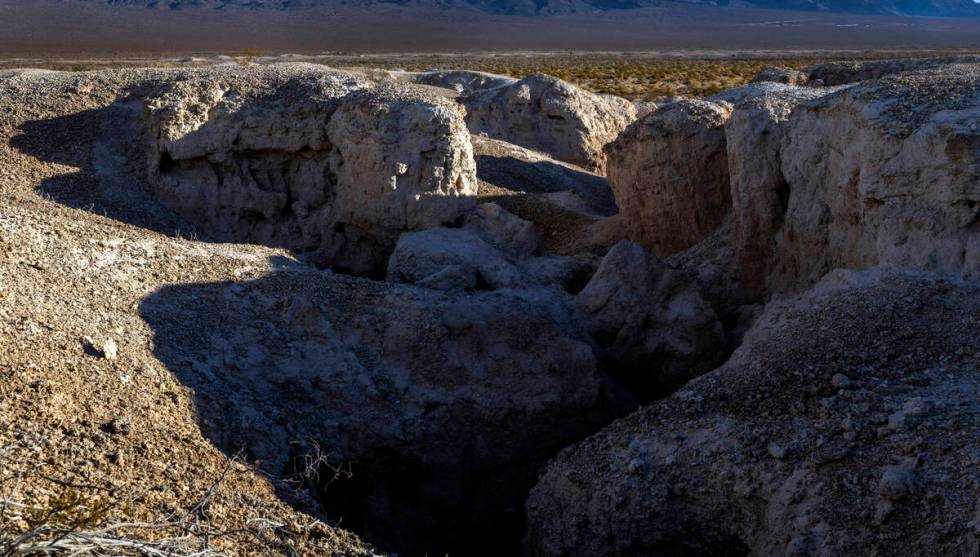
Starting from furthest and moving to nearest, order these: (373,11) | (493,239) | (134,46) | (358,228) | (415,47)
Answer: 1. (373,11)
2. (415,47)
3. (134,46)
4. (358,228)
5. (493,239)

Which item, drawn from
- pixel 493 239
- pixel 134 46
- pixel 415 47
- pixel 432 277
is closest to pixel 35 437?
pixel 432 277

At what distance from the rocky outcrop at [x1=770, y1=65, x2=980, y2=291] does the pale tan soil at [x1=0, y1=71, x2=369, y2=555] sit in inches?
204

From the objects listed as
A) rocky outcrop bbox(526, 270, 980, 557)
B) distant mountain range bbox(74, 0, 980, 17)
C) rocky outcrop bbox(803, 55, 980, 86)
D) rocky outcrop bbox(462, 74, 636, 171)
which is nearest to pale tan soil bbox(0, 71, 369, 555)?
rocky outcrop bbox(526, 270, 980, 557)

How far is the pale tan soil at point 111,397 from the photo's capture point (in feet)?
18.1

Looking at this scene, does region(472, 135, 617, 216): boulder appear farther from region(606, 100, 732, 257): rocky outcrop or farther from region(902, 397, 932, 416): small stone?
region(902, 397, 932, 416): small stone

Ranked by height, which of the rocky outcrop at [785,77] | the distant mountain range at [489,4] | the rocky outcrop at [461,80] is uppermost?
the distant mountain range at [489,4]

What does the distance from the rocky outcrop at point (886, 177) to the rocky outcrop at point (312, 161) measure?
14.0 ft

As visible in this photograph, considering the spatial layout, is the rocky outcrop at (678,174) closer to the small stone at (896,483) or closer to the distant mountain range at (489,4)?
the small stone at (896,483)

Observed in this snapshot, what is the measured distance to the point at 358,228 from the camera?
12.8m

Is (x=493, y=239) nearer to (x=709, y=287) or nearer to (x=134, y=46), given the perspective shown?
(x=709, y=287)

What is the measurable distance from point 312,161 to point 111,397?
7.10 meters

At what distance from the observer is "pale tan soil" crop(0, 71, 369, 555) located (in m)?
5.52

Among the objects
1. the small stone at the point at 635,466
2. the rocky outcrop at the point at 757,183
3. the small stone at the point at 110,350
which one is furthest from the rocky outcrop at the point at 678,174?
the small stone at the point at 110,350

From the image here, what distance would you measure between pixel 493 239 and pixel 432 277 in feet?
7.14
